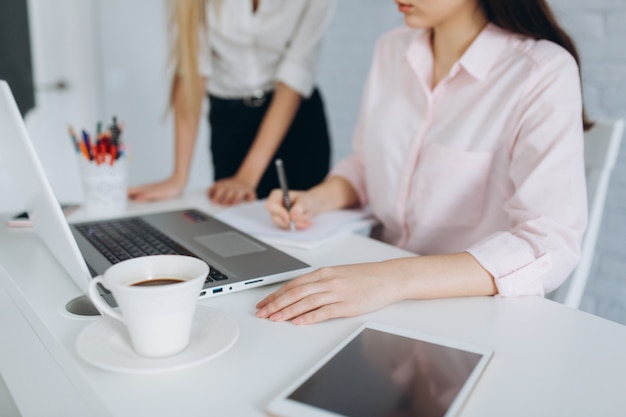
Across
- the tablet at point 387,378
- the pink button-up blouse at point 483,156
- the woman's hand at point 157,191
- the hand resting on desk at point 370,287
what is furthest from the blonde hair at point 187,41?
the tablet at point 387,378

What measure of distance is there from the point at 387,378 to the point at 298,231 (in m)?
0.48

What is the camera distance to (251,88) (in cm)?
154

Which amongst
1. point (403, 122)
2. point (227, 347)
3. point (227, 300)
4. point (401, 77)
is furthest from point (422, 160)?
point (227, 347)

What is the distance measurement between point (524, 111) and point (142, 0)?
7.29 feet

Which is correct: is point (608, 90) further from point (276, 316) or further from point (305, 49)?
point (276, 316)

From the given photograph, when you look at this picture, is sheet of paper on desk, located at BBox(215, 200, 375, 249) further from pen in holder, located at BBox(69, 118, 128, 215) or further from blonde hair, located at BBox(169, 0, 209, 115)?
blonde hair, located at BBox(169, 0, 209, 115)

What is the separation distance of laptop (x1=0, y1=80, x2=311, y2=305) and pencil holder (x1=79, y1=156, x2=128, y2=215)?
0.34 feet

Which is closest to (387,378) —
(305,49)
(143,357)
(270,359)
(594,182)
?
(270,359)

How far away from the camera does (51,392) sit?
0.54 meters

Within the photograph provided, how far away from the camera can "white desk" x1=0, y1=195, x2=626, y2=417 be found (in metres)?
0.46

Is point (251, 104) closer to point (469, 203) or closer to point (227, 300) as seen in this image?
point (469, 203)

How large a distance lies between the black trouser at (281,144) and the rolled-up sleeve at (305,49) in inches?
5.0

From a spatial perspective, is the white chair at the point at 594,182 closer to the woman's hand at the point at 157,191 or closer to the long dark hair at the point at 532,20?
the long dark hair at the point at 532,20

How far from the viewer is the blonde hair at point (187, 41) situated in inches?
53.6
